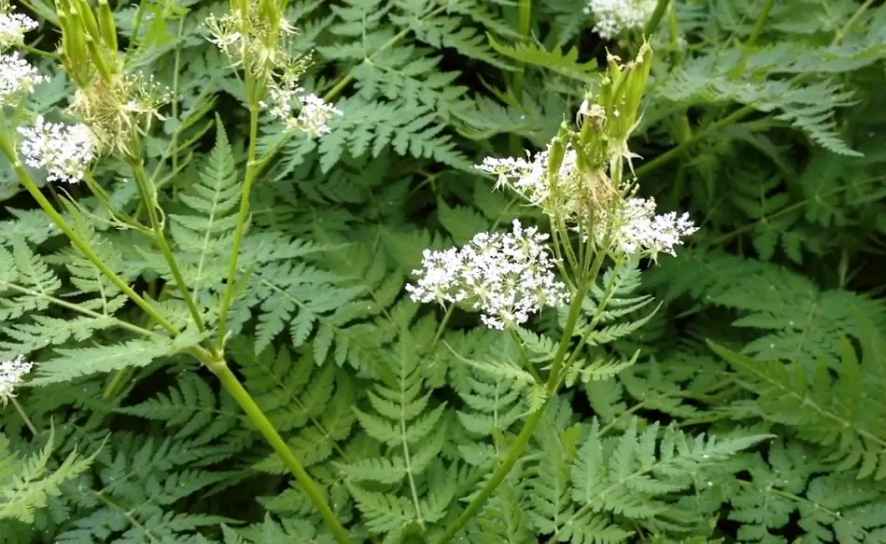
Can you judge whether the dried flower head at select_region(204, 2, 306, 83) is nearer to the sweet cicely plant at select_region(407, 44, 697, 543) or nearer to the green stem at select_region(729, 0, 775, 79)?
the sweet cicely plant at select_region(407, 44, 697, 543)

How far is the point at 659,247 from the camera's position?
1.58 meters

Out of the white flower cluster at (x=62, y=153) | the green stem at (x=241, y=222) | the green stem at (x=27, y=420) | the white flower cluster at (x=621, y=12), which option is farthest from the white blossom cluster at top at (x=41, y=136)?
the white flower cluster at (x=621, y=12)

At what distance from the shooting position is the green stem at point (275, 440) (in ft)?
6.18

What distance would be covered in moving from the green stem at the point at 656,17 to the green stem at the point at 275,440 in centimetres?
156

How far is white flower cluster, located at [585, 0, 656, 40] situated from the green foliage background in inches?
3.8

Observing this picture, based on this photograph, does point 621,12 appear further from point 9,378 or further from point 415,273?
point 9,378

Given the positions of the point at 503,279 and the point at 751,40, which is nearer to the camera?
the point at 503,279

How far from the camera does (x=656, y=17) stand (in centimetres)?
269

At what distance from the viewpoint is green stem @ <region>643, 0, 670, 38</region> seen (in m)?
2.64

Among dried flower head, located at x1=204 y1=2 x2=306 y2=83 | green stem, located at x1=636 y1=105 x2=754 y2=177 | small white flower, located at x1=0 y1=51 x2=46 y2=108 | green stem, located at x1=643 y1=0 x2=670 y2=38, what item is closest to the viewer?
dried flower head, located at x1=204 y1=2 x2=306 y2=83

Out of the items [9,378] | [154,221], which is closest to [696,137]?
[154,221]

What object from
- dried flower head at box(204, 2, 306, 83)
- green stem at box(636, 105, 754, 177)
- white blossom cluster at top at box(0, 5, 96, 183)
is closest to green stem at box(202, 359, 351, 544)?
white blossom cluster at top at box(0, 5, 96, 183)

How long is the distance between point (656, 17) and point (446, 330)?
108cm

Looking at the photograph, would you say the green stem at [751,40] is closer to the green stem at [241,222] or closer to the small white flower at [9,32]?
the green stem at [241,222]
